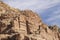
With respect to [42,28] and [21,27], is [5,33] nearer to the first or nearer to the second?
[21,27]

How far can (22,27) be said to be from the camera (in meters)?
80.4

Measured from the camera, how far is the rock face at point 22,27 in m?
76.8

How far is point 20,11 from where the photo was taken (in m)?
95.1

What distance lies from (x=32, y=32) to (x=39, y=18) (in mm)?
12307

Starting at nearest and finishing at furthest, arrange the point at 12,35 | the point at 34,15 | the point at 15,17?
1. the point at 12,35
2. the point at 15,17
3. the point at 34,15

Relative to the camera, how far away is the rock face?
252 feet

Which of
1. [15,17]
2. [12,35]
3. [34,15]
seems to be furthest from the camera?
[34,15]

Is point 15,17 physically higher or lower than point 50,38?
higher

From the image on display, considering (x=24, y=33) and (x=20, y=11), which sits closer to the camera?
(x=24, y=33)

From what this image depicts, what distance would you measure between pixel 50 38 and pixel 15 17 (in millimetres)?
11436

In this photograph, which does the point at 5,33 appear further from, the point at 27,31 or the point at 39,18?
the point at 39,18

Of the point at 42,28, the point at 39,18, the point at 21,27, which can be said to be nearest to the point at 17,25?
the point at 21,27

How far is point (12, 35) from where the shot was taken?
76562 millimetres

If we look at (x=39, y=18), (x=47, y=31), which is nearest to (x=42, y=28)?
(x=47, y=31)
